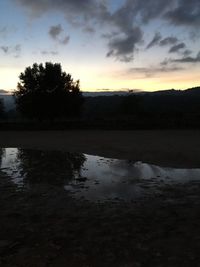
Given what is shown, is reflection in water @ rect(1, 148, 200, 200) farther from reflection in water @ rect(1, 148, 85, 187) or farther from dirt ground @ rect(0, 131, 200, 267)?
dirt ground @ rect(0, 131, 200, 267)

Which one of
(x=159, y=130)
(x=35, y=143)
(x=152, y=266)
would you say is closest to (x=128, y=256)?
(x=152, y=266)

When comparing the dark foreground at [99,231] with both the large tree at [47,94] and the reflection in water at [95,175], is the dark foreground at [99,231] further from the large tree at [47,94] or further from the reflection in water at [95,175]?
the large tree at [47,94]

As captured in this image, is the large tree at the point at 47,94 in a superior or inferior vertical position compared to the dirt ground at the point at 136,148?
superior

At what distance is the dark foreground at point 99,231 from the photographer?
5.57m

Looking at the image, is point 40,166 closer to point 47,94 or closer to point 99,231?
point 99,231

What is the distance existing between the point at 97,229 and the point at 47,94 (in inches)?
1427

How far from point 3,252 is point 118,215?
280 centimetres

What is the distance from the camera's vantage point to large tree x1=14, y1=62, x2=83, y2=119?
1651 inches

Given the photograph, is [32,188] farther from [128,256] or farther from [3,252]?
[128,256]

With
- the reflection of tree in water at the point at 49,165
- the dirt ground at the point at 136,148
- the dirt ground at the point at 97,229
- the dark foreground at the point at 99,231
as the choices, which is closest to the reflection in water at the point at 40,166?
the reflection of tree in water at the point at 49,165

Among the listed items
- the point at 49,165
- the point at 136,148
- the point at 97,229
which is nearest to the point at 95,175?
the point at 49,165

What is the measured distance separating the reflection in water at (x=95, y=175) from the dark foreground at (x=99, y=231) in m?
0.79

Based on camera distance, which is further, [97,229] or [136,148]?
[136,148]

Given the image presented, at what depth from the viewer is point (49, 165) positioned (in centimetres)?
1539
